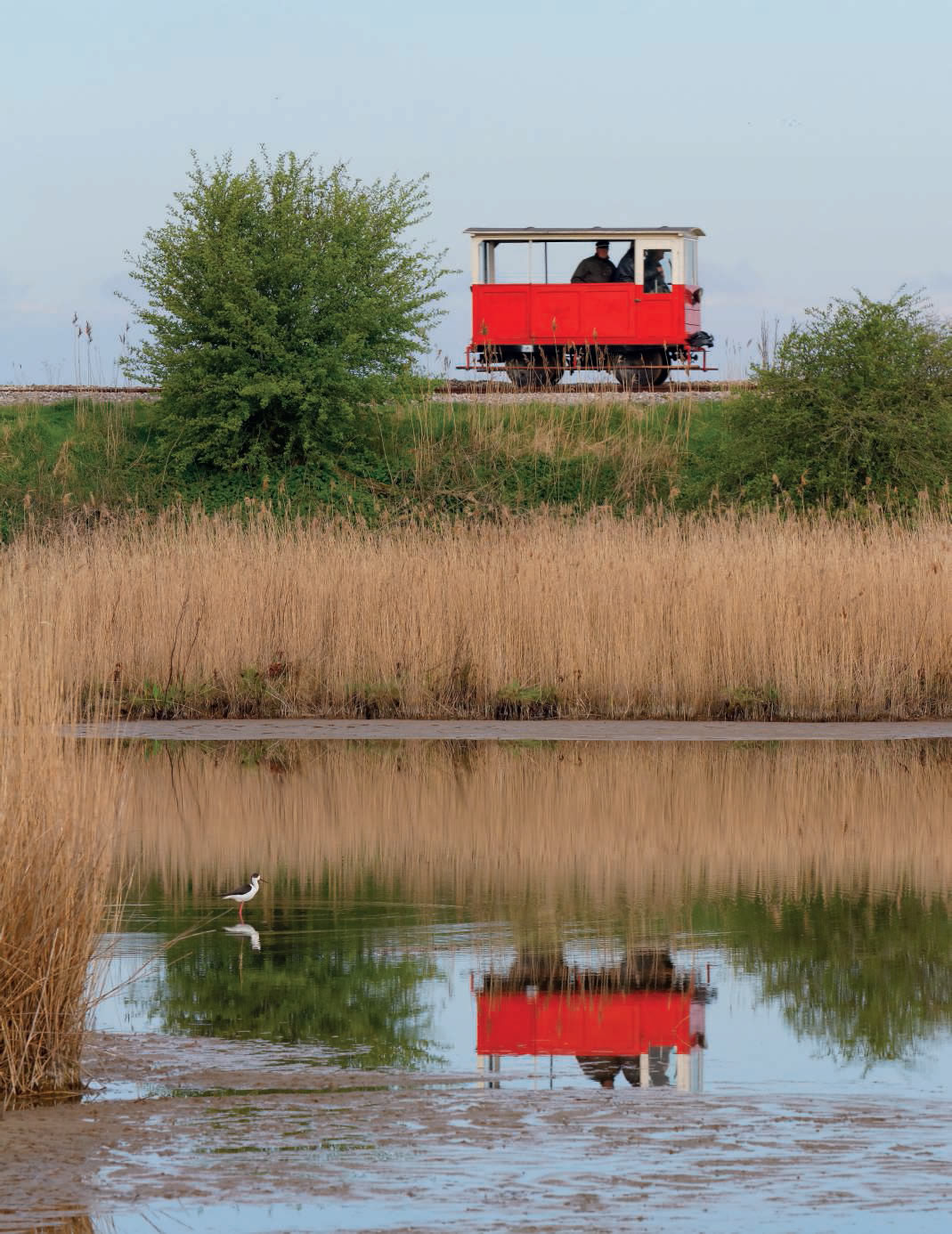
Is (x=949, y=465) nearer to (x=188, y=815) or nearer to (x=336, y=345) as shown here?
(x=336, y=345)

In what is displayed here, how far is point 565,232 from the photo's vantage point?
31703 millimetres

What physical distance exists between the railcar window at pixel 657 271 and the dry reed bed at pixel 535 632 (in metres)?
15.0

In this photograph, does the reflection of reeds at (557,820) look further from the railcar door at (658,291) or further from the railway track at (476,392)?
the railcar door at (658,291)

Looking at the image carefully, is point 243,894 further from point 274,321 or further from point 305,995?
point 274,321

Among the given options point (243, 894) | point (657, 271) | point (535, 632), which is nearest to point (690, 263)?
point (657, 271)

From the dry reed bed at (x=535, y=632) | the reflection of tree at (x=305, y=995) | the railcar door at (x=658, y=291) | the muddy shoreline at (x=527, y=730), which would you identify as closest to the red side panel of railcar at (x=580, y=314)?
the railcar door at (x=658, y=291)

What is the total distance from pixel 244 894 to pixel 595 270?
24.4 metres

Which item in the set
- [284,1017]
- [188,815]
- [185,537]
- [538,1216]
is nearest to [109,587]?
[185,537]

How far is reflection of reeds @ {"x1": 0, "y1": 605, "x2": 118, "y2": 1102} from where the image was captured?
18.9ft

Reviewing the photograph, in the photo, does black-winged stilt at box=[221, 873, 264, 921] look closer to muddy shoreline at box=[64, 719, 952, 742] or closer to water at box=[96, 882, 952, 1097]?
water at box=[96, 882, 952, 1097]

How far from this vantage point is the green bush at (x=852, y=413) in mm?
26719

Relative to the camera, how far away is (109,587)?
17094 millimetres

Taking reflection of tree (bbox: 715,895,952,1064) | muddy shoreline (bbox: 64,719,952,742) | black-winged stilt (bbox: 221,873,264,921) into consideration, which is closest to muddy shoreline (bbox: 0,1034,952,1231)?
reflection of tree (bbox: 715,895,952,1064)

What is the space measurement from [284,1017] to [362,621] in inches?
405
